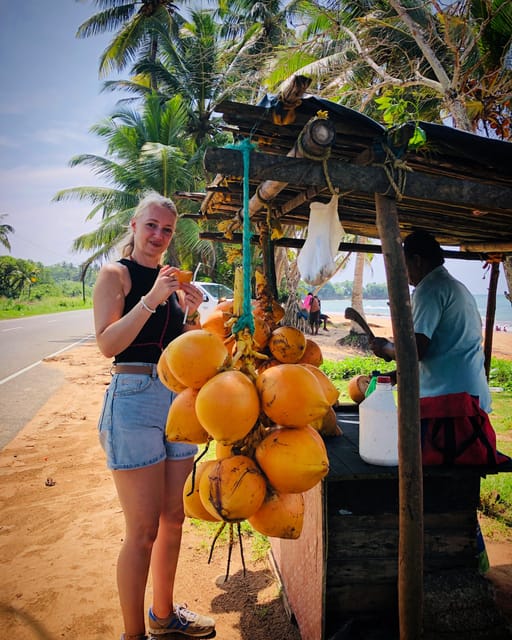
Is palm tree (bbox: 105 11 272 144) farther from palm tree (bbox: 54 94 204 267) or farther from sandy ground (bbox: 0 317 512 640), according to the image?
sandy ground (bbox: 0 317 512 640)

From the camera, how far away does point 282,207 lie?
2867 millimetres

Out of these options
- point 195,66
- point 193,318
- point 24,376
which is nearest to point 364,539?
point 193,318

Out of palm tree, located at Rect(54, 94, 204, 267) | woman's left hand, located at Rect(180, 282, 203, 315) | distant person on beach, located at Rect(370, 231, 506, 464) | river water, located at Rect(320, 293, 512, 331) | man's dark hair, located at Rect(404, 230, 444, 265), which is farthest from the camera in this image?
river water, located at Rect(320, 293, 512, 331)

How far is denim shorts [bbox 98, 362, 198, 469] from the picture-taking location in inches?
71.1

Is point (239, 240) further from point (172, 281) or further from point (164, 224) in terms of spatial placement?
point (172, 281)

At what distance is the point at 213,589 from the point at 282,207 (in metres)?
2.50

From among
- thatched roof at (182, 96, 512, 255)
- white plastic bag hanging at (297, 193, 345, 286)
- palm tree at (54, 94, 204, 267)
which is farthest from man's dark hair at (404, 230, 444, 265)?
palm tree at (54, 94, 204, 267)

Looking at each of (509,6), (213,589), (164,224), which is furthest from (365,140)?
(509,6)

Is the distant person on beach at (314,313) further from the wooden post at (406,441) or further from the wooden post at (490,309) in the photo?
the wooden post at (406,441)

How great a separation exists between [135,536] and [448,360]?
1.87 meters

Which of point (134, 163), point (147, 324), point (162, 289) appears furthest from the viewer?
point (134, 163)

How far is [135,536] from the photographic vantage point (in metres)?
1.81

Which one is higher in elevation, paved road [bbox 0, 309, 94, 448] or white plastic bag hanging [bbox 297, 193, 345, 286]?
white plastic bag hanging [bbox 297, 193, 345, 286]

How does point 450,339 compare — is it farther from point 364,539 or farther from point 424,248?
point 364,539
